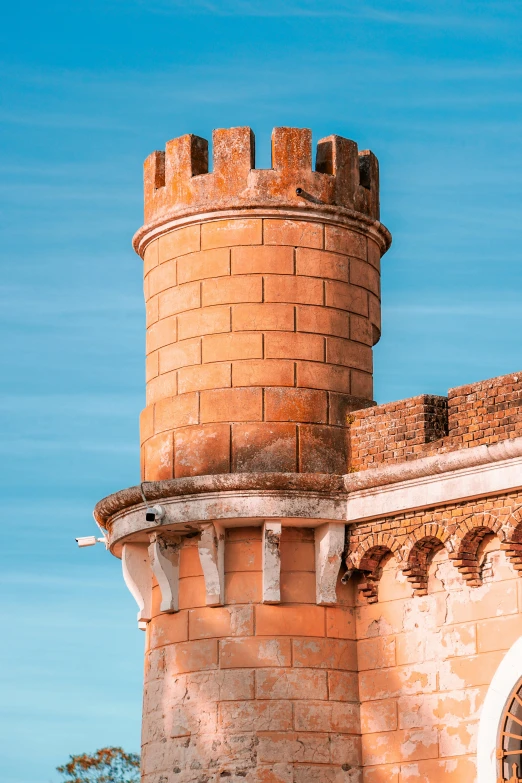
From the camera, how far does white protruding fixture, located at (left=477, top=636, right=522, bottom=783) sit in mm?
16703

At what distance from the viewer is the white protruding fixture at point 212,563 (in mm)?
18094

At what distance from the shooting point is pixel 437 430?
18.0 m

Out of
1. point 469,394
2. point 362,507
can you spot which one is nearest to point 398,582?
point 362,507

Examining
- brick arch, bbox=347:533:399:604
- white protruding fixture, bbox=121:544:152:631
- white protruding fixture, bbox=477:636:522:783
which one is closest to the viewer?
white protruding fixture, bbox=477:636:522:783

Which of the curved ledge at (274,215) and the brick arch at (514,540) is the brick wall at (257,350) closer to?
the curved ledge at (274,215)

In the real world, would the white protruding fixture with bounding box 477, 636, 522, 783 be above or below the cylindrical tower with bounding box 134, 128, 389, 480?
below

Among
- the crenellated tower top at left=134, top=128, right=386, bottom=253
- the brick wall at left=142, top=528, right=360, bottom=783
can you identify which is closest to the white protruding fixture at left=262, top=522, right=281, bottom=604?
the brick wall at left=142, top=528, right=360, bottom=783

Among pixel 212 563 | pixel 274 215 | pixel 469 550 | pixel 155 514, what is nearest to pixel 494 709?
pixel 469 550

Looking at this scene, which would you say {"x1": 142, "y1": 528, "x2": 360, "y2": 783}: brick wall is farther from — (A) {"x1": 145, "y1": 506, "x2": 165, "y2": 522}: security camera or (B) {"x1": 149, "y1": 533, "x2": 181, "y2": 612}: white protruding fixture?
(A) {"x1": 145, "y1": 506, "x2": 165, "y2": 522}: security camera

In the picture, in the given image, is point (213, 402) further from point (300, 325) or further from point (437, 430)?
point (437, 430)

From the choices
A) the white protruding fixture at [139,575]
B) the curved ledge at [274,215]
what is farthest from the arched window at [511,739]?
the curved ledge at [274,215]

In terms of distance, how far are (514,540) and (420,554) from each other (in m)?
1.21

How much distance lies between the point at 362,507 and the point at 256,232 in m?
3.21

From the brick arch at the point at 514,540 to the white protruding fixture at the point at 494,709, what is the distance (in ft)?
2.42
